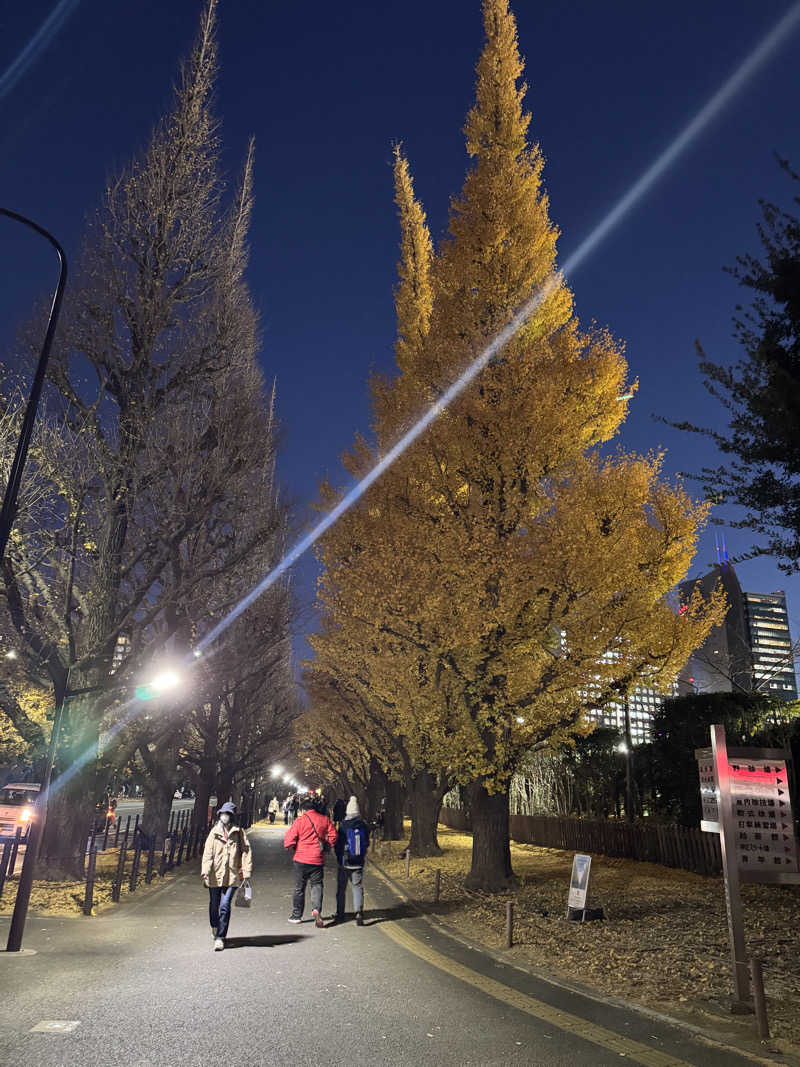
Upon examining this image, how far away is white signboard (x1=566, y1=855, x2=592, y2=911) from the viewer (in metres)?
10.0

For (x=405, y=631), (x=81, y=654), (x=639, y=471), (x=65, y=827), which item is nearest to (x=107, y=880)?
(x=65, y=827)

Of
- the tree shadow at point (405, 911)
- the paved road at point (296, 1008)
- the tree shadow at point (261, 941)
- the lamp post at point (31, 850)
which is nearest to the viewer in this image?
the paved road at point (296, 1008)

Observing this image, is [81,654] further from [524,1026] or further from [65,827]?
[524,1026]

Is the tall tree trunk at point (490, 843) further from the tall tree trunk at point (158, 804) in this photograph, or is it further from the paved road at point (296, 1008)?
the tall tree trunk at point (158, 804)

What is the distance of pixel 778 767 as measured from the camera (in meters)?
6.77

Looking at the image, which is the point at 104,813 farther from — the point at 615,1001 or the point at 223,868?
the point at 615,1001

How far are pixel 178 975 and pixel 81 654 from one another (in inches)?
326

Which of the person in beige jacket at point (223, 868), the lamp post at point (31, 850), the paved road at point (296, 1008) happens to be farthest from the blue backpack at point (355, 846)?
the lamp post at point (31, 850)

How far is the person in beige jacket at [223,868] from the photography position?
8508mm

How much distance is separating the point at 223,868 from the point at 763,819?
607 centimetres

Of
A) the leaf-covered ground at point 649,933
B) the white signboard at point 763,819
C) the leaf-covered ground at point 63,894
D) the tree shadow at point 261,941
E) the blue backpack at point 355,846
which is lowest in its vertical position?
the leaf-covered ground at point 63,894

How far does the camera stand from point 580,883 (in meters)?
10.1

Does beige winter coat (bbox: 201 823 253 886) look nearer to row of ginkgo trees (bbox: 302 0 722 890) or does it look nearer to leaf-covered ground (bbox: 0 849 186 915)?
leaf-covered ground (bbox: 0 849 186 915)

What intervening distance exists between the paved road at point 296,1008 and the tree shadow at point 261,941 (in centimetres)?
3
